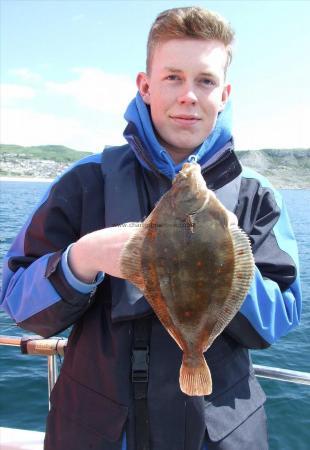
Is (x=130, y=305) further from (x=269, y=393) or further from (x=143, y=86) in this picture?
(x=269, y=393)

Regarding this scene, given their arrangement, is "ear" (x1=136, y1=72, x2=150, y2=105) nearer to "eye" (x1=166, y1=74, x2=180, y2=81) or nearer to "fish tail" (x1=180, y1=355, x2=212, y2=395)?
"eye" (x1=166, y1=74, x2=180, y2=81)

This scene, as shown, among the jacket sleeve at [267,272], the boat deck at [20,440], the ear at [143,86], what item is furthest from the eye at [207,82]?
the boat deck at [20,440]

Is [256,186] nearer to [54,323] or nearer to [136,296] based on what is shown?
[136,296]

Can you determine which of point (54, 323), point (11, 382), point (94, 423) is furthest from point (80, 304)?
point (11, 382)

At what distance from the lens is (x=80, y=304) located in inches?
99.4

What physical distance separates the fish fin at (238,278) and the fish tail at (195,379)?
229mm

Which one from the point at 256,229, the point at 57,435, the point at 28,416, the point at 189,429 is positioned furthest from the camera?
the point at 28,416

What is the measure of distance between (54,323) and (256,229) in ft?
4.58

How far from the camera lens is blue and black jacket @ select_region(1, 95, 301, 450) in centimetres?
247

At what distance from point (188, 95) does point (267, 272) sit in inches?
47.4

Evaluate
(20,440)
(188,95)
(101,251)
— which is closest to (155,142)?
(188,95)

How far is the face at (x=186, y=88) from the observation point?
8.80ft

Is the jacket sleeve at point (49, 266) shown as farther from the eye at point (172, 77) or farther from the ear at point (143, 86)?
the eye at point (172, 77)

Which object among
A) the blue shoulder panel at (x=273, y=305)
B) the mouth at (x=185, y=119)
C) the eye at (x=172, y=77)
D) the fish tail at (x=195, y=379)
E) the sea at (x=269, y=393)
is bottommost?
the sea at (x=269, y=393)
